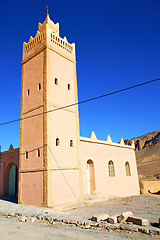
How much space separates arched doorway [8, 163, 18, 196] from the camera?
17500 mm

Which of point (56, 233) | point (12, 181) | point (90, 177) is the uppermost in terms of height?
point (90, 177)

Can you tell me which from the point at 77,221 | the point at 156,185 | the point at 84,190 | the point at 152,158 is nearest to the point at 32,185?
the point at 84,190

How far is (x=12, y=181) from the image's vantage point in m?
17.8

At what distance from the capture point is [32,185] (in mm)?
12781

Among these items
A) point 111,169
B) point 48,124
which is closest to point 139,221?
point 48,124

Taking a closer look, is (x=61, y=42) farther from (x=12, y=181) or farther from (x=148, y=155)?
(x=148, y=155)

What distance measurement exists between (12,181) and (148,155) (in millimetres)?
67365

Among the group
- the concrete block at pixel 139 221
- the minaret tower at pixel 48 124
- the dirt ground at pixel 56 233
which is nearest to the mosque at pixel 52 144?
the minaret tower at pixel 48 124

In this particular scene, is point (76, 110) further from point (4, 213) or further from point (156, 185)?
point (156, 185)

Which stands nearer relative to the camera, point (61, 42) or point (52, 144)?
point (52, 144)

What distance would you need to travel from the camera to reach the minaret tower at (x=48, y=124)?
488 inches

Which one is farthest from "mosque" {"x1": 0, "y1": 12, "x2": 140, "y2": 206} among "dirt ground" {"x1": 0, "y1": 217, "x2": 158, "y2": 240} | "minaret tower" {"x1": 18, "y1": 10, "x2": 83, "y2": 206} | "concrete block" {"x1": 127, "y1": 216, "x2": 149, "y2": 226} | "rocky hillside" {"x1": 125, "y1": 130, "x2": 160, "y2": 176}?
"rocky hillside" {"x1": 125, "y1": 130, "x2": 160, "y2": 176}

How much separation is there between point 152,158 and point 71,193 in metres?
64.2

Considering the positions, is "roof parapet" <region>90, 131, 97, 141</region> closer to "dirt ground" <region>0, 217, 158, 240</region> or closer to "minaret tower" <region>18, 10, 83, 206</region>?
"minaret tower" <region>18, 10, 83, 206</region>
